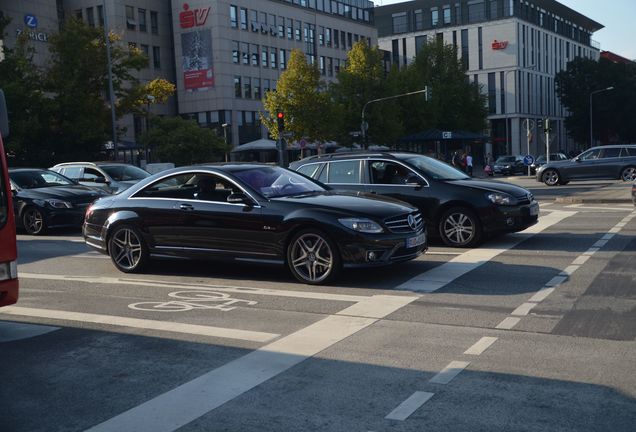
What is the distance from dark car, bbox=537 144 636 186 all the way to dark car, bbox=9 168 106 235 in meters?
20.3

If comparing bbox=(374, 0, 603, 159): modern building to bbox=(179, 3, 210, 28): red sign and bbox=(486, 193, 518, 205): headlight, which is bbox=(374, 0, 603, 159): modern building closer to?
bbox=(179, 3, 210, 28): red sign

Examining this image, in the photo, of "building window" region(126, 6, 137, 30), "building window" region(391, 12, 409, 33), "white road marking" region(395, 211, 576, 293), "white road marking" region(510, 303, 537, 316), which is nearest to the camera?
"white road marking" region(510, 303, 537, 316)

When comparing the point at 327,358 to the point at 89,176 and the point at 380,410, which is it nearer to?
the point at 380,410

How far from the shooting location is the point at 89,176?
21.0 m

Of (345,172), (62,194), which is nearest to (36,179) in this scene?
(62,194)

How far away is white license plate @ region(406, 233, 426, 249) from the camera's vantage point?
367 inches

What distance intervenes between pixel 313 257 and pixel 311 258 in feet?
0.11

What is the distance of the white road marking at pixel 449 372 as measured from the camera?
17.8 ft

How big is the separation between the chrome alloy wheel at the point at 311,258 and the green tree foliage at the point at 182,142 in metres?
33.8

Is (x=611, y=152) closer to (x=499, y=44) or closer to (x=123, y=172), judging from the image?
(x=123, y=172)

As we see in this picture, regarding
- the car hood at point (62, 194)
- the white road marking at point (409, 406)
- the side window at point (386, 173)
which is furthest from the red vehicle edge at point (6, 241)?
the car hood at point (62, 194)

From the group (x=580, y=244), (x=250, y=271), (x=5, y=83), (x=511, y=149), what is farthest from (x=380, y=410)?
(x=511, y=149)

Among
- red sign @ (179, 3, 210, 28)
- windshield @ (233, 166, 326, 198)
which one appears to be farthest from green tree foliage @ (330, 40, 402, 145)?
windshield @ (233, 166, 326, 198)

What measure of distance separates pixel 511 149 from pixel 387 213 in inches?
3334
